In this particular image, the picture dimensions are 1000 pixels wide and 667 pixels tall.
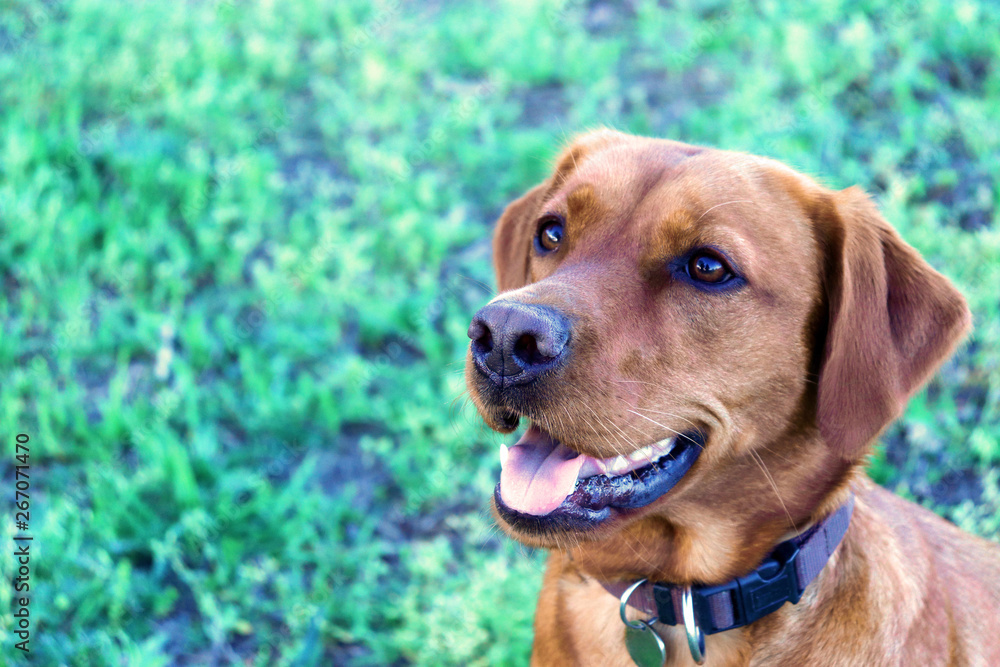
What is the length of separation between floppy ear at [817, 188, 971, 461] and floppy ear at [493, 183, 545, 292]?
122 centimetres

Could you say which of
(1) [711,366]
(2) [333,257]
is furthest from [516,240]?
(2) [333,257]

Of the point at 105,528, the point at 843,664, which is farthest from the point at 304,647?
the point at 843,664

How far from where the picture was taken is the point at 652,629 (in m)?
2.62

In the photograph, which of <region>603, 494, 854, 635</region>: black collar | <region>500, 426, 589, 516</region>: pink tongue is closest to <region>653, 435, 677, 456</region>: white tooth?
<region>500, 426, 589, 516</region>: pink tongue

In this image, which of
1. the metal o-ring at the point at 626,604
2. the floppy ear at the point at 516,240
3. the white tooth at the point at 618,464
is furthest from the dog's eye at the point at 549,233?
the metal o-ring at the point at 626,604

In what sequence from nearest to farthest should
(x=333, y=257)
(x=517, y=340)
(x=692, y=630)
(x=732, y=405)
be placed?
1. (x=517, y=340)
2. (x=692, y=630)
3. (x=732, y=405)
4. (x=333, y=257)

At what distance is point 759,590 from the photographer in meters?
2.46

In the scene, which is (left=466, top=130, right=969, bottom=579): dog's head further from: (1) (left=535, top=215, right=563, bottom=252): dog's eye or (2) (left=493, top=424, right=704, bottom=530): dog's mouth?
(1) (left=535, top=215, right=563, bottom=252): dog's eye

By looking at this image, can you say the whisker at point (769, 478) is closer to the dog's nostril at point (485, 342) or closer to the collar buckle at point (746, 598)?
the collar buckle at point (746, 598)

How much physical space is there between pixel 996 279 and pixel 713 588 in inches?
129

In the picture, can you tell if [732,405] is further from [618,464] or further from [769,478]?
[618,464]

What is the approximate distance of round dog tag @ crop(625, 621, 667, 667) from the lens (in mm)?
2568

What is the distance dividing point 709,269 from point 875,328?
1.75 ft

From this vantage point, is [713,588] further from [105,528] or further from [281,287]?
[281,287]
